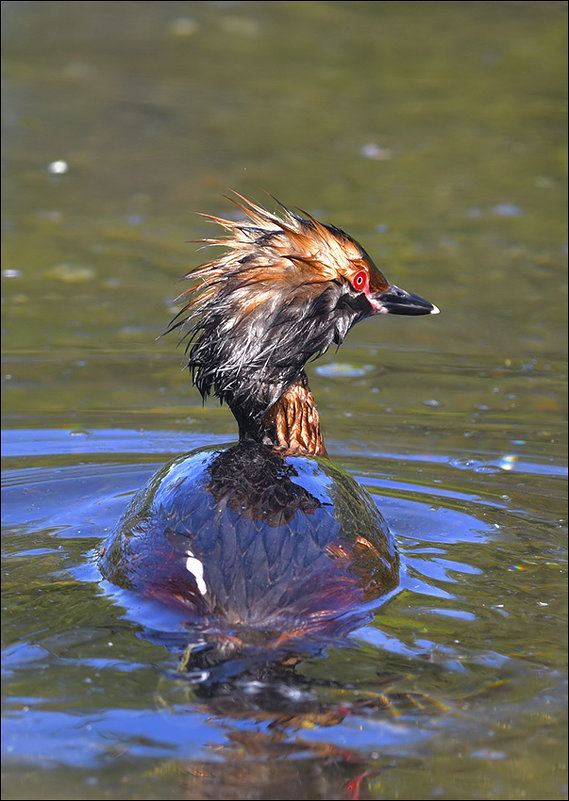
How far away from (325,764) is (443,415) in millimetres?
3097

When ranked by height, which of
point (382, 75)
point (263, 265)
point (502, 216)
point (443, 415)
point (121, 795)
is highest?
point (382, 75)

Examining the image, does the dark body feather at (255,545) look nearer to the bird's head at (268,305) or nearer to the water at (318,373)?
the water at (318,373)

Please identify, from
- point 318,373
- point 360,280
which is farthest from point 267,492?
point 318,373

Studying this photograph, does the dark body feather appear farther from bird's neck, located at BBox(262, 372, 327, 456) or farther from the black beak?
the black beak

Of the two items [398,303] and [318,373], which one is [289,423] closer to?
[398,303]

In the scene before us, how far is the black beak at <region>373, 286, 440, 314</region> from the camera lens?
16.3ft

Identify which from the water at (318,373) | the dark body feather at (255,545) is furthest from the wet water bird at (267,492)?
the water at (318,373)

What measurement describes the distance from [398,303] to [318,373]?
59.0 inches

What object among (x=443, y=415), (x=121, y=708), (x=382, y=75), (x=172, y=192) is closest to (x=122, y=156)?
(x=172, y=192)

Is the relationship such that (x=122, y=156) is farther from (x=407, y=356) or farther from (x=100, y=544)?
(x=100, y=544)

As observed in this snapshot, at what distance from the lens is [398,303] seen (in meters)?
5.05

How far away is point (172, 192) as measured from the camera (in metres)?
8.68

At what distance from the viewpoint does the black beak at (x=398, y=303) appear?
4.98m

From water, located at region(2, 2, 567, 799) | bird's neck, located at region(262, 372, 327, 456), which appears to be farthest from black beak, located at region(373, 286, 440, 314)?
water, located at region(2, 2, 567, 799)
